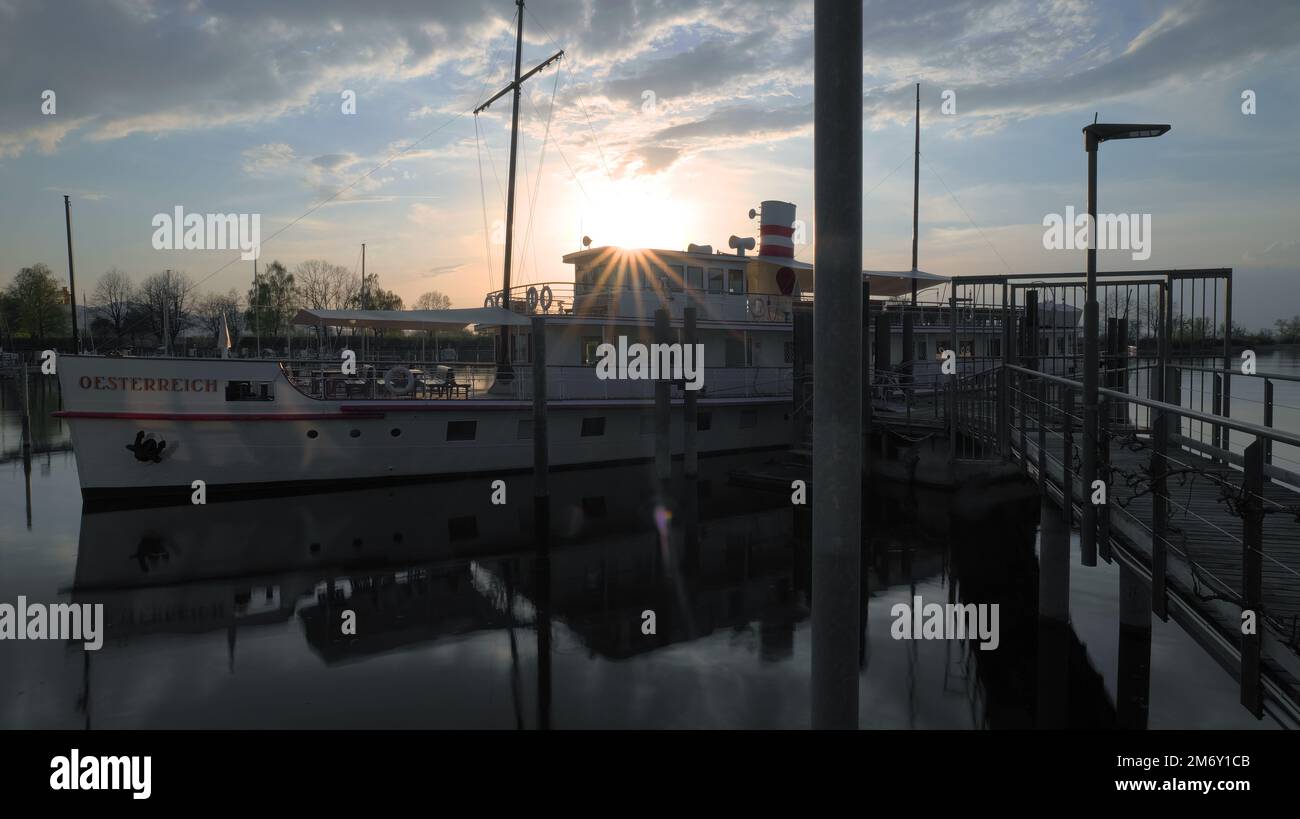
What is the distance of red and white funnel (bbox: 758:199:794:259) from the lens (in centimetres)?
2616

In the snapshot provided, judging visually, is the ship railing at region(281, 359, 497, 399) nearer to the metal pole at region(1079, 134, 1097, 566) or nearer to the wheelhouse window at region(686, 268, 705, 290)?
the wheelhouse window at region(686, 268, 705, 290)

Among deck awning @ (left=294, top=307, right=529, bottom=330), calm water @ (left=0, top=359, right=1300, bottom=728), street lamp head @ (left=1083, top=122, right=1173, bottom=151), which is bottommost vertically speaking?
calm water @ (left=0, top=359, right=1300, bottom=728)

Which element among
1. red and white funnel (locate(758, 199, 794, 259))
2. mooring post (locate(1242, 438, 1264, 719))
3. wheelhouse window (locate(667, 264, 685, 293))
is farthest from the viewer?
red and white funnel (locate(758, 199, 794, 259))

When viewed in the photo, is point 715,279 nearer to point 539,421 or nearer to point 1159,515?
point 539,421

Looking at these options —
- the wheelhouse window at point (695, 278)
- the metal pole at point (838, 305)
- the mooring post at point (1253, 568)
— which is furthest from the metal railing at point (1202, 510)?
the wheelhouse window at point (695, 278)

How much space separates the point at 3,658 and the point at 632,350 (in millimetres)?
15304

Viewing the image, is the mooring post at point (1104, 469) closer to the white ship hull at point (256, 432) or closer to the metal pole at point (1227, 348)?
the metal pole at point (1227, 348)

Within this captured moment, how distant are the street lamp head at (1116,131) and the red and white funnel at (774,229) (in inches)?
805

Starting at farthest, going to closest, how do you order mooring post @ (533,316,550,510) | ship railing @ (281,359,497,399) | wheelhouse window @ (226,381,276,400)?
1. ship railing @ (281,359,497,399)
2. wheelhouse window @ (226,381,276,400)
3. mooring post @ (533,316,550,510)

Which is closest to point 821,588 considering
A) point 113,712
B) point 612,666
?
point 612,666

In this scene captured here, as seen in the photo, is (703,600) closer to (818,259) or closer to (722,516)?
(722,516)

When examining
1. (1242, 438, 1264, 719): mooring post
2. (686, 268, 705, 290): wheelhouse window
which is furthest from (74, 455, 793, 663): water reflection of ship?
(686, 268, 705, 290): wheelhouse window

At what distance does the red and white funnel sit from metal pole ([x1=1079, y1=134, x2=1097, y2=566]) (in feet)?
67.3

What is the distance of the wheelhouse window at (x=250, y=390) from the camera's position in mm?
17453
